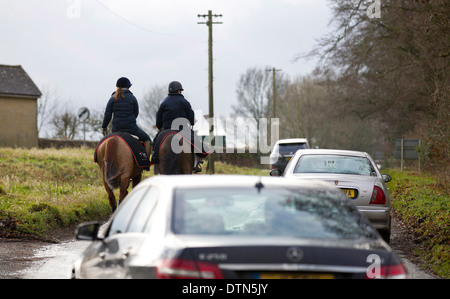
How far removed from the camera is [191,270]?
13.3 ft

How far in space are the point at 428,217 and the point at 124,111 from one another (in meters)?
6.22

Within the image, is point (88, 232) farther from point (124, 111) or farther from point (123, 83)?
point (123, 83)

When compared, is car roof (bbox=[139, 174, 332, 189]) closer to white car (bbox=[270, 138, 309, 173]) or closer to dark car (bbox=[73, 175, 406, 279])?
dark car (bbox=[73, 175, 406, 279])

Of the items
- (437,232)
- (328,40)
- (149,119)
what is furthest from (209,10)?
(149,119)

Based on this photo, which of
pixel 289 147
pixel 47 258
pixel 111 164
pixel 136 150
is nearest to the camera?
pixel 47 258

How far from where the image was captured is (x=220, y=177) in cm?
518

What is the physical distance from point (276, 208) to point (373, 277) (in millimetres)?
759

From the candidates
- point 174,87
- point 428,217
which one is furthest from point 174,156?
point 428,217

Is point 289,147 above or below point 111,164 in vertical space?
below

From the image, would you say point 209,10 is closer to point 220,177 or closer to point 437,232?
point 437,232

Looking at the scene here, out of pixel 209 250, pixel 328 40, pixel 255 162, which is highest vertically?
pixel 328 40

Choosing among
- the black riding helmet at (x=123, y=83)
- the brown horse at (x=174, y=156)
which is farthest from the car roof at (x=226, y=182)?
the black riding helmet at (x=123, y=83)
